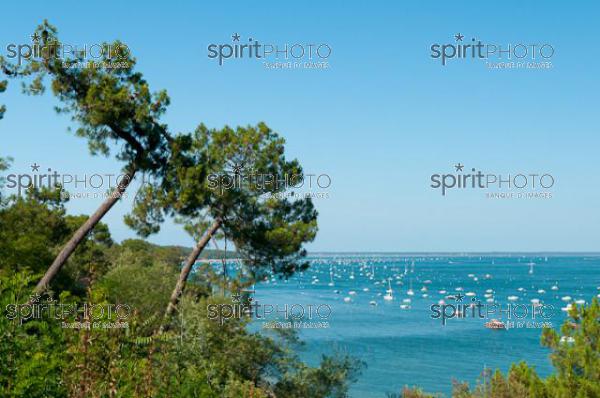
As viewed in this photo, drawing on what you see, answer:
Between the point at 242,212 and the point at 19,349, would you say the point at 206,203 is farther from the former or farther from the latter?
the point at 19,349

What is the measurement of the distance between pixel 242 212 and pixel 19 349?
51.4 ft

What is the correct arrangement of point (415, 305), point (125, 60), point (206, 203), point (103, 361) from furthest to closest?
1. point (415, 305)
2. point (206, 203)
3. point (125, 60)
4. point (103, 361)

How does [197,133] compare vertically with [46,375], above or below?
above

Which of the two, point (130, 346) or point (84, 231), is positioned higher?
point (84, 231)

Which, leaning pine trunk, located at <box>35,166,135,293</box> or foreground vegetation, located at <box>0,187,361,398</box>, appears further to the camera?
leaning pine trunk, located at <box>35,166,135,293</box>

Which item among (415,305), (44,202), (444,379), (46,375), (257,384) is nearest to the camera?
(46,375)

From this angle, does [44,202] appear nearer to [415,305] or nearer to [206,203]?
[206,203]

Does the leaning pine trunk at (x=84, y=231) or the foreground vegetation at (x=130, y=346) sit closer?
the foreground vegetation at (x=130, y=346)

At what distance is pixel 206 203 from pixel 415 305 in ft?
233

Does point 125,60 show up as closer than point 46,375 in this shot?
No

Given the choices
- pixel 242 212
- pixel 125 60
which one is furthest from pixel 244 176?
pixel 125 60

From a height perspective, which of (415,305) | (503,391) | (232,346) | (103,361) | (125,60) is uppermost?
(125,60)

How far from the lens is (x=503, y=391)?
15.1m

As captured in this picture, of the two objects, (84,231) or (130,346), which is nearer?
(130,346)
